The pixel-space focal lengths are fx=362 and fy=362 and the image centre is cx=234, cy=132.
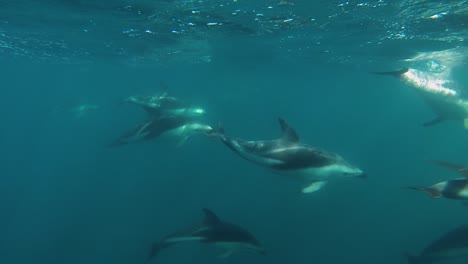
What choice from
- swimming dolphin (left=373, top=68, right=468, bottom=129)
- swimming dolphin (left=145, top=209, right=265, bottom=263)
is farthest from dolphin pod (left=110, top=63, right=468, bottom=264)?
swimming dolphin (left=373, top=68, right=468, bottom=129)

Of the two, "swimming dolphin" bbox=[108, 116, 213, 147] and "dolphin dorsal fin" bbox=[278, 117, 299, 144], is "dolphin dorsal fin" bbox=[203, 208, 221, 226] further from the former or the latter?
"swimming dolphin" bbox=[108, 116, 213, 147]

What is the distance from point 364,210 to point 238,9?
49.2 ft

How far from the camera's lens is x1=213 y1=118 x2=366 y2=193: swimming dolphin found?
7.98 m

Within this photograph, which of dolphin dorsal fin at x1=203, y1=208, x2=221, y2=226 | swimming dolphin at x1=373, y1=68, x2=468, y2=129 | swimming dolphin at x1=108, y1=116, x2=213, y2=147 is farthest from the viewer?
swimming dolphin at x1=373, y1=68, x2=468, y2=129

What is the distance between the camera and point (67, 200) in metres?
27.0

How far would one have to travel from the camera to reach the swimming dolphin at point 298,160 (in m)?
7.98

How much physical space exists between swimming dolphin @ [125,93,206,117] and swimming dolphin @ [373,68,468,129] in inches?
390

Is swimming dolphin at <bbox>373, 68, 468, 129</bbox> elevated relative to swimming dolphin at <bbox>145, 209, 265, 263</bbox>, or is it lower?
elevated

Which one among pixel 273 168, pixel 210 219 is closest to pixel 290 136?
pixel 273 168

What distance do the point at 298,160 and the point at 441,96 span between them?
13.0m

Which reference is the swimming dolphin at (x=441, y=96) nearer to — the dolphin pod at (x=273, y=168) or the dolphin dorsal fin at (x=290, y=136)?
the dolphin pod at (x=273, y=168)

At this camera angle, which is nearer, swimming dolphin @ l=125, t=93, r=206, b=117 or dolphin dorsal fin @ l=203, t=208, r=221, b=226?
dolphin dorsal fin @ l=203, t=208, r=221, b=226

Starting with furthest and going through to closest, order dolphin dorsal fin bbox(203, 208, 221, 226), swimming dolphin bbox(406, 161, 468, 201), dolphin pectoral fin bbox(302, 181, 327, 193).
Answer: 1. dolphin dorsal fin bbox(203, 208, 221, 226)
2. dolphin pectoral fin bbox(302, 181, 327, 193)
3. swimming dolphin bbox(406, 161, 468, 201)

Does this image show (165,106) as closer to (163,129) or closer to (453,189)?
(163,129)
